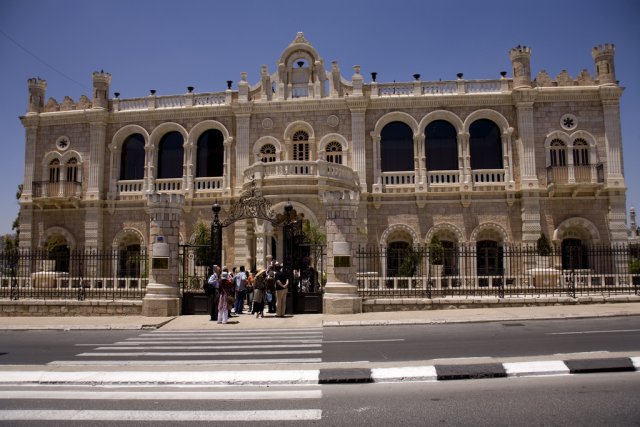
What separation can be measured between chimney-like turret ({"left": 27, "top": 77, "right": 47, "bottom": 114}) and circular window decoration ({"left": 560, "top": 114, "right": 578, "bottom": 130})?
31512 millimetres

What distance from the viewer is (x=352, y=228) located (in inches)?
685

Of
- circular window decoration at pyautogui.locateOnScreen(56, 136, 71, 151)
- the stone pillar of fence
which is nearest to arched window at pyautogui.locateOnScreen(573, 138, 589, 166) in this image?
the stone pillar of fence

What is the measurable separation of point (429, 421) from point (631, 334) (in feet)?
27.0

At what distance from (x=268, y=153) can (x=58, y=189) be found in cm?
1297

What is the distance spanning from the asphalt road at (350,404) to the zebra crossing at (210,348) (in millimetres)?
1934

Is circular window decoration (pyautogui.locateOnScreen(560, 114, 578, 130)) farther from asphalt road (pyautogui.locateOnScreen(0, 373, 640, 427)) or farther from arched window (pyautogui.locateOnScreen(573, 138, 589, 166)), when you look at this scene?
asphalt road (pyautogui.locateOnScreen(0, 373, 640, 427))


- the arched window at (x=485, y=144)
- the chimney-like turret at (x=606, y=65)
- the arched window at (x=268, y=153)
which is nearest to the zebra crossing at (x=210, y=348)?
the arched window at (x=268, y=153)

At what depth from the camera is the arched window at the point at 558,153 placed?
93.8ft

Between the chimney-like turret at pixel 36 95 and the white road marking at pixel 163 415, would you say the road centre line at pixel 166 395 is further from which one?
the chimney-like turret at pixel 36 95

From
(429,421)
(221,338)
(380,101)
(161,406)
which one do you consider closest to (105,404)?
(161,406)

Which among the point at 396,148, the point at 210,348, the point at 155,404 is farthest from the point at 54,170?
the point at 155,404

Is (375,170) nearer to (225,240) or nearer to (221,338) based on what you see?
(225,240)

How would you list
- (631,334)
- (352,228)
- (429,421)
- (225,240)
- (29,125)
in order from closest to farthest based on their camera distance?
(429,421) < (631,334) < (352,228) < (225,240) < (29,125)

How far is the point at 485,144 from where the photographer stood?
29.6m
